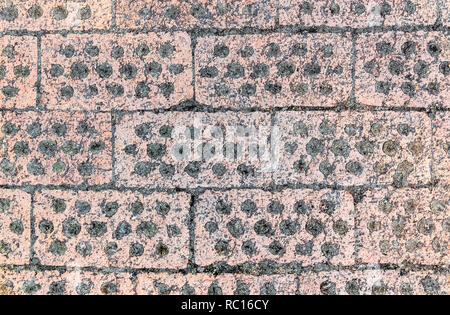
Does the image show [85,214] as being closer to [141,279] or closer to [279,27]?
[141,279]

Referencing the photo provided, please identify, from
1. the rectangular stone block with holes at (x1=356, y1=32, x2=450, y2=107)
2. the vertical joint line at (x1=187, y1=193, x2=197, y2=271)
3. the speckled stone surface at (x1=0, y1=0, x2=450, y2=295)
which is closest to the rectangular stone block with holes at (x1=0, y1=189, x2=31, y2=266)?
the speckled stone surface at (x1=0, y1=0, x2=450, y2=295)

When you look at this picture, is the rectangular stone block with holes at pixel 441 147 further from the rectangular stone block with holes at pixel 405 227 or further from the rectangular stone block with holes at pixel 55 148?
the rectangular stone block with holes at pixel 55 148

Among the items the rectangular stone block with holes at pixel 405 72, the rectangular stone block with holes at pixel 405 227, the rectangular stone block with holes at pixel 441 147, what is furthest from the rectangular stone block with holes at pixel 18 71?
the rectangular stone block with holes at pixel 441 147

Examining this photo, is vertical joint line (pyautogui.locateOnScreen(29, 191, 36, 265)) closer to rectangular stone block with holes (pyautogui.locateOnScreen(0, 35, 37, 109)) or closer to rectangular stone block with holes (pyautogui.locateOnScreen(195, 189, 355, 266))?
rectangular stone block with holes (pyautogui.locateOnScreen(0, 35, 37, 109))

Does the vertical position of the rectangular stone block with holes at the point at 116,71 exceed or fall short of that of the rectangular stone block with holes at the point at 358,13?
it falls short

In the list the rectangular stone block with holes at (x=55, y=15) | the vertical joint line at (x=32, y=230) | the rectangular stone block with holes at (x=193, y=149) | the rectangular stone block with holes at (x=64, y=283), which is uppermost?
the rectangular stone block with holes at (x=55, y=15)

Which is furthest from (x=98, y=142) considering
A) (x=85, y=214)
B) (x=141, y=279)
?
(x=141, y=279)
